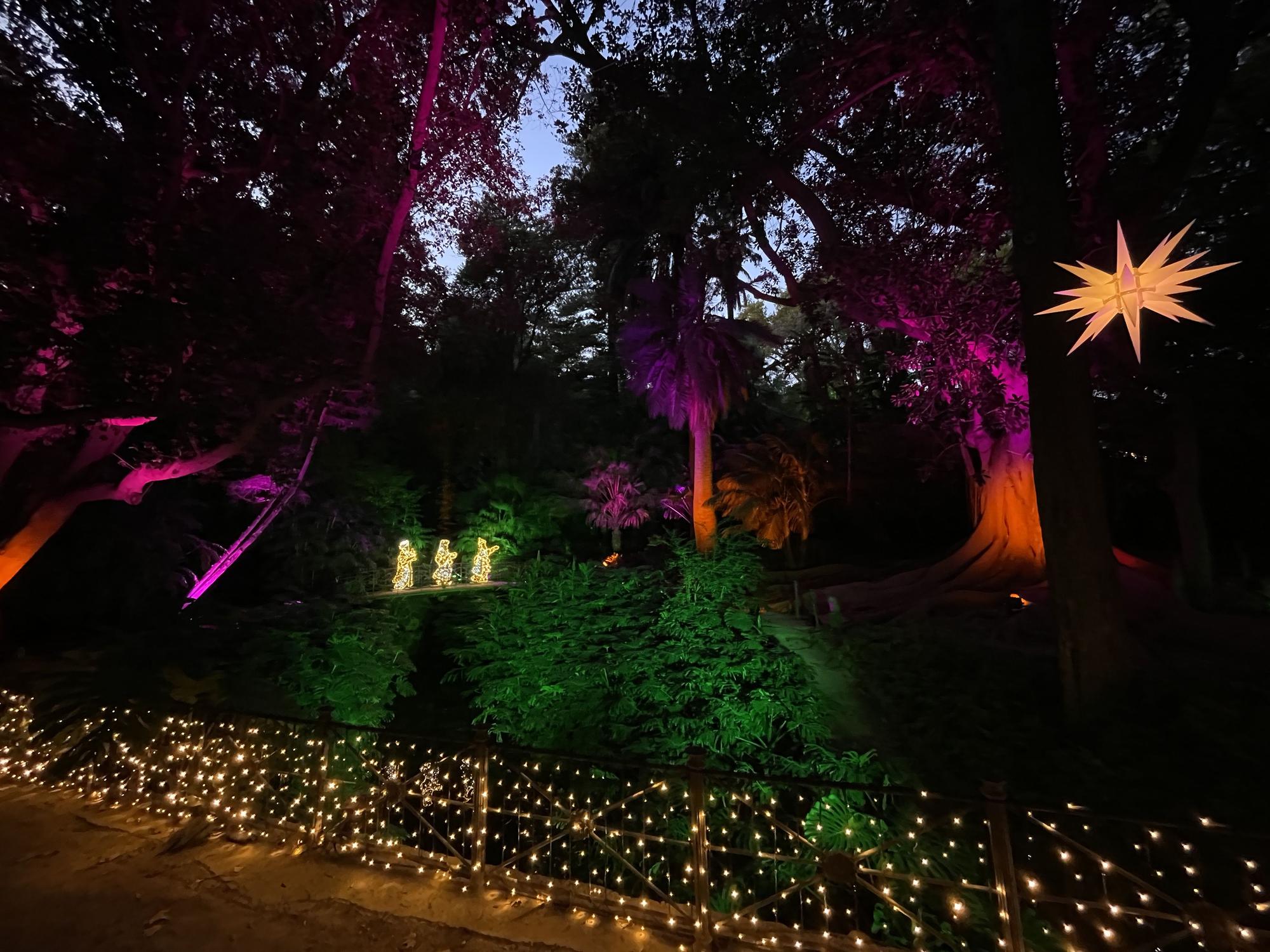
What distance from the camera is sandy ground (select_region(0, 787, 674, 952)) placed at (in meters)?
3.62

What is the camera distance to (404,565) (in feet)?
70.9

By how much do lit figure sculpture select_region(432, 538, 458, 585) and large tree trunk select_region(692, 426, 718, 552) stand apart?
30.9 feet

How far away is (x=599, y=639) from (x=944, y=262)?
7.70 metres

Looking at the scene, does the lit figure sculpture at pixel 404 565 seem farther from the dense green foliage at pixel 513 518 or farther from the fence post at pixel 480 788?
the fence post at pixel 480 788

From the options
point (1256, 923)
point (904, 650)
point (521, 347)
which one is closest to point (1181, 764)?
point (1256, 923)

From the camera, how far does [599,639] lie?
7668 mm

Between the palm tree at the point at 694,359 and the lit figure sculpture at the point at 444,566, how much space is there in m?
9.60

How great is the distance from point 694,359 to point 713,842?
16.2 m

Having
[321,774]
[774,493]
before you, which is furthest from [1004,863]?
[774,493]

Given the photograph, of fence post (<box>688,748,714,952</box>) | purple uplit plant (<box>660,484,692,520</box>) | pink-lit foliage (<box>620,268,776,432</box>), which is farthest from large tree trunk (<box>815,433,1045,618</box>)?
purple uplit plant (<box>660,484,692,520</box>)

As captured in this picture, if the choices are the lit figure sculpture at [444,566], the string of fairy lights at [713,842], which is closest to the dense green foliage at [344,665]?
the string of fairy lights at [713,842]

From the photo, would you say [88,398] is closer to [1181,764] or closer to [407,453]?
[1181,764]

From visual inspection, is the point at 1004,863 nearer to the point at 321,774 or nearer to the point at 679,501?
the point at 321,774

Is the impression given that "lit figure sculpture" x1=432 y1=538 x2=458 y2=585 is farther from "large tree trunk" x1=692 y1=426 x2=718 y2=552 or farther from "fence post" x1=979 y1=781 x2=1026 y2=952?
"fence post" x1=979 y1=781 x2=1026 y2=952
